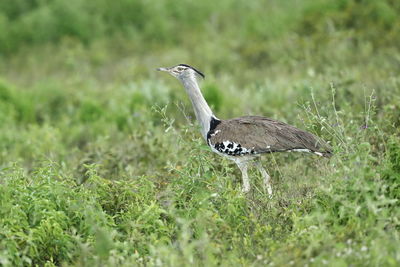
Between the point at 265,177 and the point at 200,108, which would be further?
the point at 200,108

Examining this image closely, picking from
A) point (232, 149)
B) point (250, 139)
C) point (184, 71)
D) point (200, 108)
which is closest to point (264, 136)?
point (250, 139)

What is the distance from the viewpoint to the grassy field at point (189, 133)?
14.5 ft

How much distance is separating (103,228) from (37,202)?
1.70ft

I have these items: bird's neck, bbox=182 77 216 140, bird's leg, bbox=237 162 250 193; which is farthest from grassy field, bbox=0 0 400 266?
bird's neck, bbox=182 77 216 140

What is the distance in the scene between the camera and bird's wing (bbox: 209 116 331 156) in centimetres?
554

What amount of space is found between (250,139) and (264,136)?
116 mm

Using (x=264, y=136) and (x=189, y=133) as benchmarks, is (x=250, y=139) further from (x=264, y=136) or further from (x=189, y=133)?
(x=189, y=133)

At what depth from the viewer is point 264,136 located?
571 centimetres

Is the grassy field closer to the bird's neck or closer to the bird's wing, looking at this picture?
the bird's wing

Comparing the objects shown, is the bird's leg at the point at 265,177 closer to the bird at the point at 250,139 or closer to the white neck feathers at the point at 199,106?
the bird at the point at 250,139

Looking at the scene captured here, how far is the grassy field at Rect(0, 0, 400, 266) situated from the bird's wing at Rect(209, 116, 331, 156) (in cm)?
14

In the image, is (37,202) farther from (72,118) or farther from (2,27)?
(2,27)

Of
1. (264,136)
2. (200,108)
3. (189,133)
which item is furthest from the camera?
(189,133)

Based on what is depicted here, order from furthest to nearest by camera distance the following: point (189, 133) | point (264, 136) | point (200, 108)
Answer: point (189, 133)
point (200, 108)
point (264, 136)
